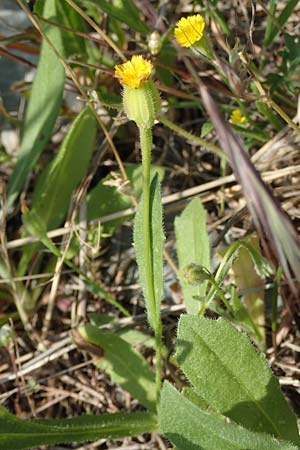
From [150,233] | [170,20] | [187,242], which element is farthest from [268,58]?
[150,233]

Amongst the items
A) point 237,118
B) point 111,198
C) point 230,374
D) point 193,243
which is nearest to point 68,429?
point 230,374

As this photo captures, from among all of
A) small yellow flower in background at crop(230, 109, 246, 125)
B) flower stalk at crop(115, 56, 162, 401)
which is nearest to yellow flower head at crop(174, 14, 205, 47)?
flower stalk at crop(115, 56, 162, 401)

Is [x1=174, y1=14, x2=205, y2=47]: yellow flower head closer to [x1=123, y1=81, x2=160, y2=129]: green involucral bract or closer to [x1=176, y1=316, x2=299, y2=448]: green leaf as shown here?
[x1=123, y1=81, x2=160, y2=129]: green involucral bract

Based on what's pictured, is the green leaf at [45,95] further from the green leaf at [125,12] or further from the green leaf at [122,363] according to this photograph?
the green leaf at [122,363]

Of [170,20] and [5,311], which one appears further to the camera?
[170,20]

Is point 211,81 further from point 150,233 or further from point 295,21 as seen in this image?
point 150,233

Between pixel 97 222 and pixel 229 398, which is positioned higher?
pixel 97 222
